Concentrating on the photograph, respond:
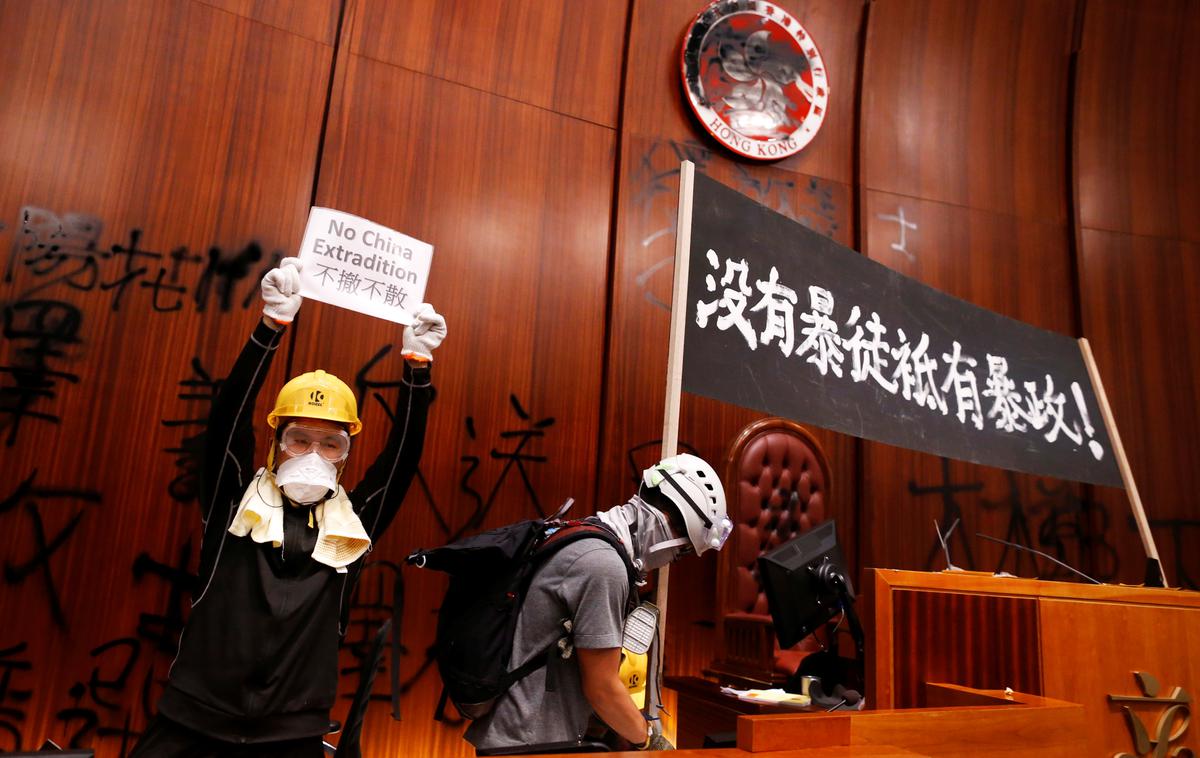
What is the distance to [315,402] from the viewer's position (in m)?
1.92

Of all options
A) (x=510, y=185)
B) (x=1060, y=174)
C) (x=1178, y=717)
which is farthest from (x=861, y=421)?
(x=1060, y=174)

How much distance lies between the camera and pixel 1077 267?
14.5ft

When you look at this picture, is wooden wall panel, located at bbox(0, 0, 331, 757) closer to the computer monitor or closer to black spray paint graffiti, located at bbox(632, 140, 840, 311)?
black spray paint graffiti, located at bbox(632, 140, 840, 311)

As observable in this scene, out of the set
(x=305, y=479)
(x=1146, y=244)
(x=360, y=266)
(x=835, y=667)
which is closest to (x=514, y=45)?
(x=360, y=266)

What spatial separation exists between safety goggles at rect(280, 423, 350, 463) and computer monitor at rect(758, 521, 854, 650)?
51.6 inches

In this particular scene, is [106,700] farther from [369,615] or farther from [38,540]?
[369,615]

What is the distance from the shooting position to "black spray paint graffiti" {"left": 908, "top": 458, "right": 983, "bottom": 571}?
13.1ft

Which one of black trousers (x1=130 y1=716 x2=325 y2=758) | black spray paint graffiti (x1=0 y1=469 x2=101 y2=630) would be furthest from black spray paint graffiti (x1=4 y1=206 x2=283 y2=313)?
black trousers (x1=130 y1=716 x2=325 y2=758)

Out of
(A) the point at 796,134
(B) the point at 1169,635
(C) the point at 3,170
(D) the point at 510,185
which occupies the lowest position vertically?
(B) the point at 1169,635

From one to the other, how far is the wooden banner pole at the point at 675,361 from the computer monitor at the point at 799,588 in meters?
0.39

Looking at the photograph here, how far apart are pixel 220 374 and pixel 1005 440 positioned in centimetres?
314

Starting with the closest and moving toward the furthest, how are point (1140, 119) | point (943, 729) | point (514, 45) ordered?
1. point (943, 729)
2. point (514, 45)
3. point (1140, 119)

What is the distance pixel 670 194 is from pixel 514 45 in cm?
105

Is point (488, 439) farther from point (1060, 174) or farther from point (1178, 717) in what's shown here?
point (1060, 174)
